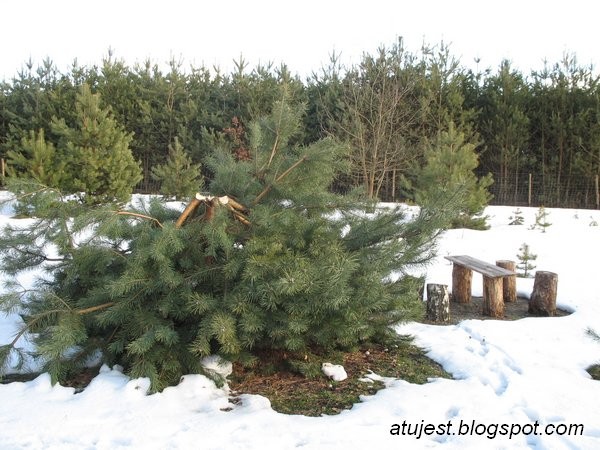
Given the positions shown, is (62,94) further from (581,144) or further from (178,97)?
(581,144)

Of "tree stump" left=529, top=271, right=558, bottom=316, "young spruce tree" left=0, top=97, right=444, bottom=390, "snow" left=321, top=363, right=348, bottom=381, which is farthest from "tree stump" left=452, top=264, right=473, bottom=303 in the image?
"snow" left=321, top=363, right=348, bottom=381

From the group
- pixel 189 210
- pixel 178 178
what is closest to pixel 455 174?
Result: pixel 178 178

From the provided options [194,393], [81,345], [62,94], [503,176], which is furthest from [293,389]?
[62,94]

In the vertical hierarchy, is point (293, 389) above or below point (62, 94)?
below

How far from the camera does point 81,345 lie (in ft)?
11.9

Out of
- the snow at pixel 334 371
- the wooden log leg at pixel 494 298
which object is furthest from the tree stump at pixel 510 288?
the snow at pixel 334 371

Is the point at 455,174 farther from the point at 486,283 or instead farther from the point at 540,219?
the point at 486,283

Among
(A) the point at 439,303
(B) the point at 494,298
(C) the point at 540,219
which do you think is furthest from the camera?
(C) the point at 540,219

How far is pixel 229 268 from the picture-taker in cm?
339

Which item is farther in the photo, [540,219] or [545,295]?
[540,219]

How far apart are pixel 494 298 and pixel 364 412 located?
131 inches

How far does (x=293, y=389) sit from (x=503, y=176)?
636 inches

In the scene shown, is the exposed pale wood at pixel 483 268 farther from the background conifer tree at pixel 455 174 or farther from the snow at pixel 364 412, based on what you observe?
the background conifer tree at pixel 455 174

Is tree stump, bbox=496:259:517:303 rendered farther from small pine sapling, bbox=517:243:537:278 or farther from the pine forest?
the pine forest
